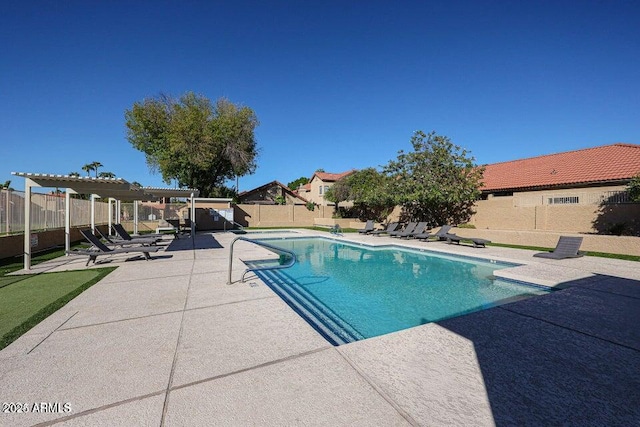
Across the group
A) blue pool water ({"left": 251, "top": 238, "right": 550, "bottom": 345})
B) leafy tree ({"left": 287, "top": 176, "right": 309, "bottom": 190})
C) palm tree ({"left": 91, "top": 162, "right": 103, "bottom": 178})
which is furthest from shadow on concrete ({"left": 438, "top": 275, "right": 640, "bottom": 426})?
leafy tree ({"left": 287, "top": 176, "right": 309, "bottom": 190})

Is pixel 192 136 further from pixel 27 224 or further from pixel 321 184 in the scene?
pixel 321 184

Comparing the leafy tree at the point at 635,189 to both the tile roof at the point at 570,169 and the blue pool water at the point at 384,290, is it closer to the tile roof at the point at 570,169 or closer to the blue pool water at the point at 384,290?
the tile roof at the point at 570,169

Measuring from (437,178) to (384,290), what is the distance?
469 inches

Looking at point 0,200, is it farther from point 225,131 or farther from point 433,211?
point 433,211

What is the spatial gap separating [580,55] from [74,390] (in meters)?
21.1

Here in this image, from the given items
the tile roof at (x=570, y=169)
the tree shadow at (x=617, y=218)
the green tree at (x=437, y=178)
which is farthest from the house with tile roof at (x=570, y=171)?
the green tree at (x=437, y=178)

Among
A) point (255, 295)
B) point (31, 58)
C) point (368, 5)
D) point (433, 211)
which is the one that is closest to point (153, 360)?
point (255, 295)

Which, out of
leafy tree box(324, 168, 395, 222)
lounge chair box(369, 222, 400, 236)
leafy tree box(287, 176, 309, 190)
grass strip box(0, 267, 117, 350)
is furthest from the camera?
leafy tree box(287, 176, 309, 190)

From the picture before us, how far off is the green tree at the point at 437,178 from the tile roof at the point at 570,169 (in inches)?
168

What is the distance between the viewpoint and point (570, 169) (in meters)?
17.6

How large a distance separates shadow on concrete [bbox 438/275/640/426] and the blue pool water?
4.26ft

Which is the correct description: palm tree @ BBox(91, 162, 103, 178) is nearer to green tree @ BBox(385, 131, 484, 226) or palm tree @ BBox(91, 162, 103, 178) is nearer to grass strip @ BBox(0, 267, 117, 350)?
green tree @ BBox(385, 131, 484, 226)

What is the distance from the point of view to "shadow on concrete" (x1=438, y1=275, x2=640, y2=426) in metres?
2.18

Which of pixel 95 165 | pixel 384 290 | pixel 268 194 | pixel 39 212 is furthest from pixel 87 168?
pixel 384 290
